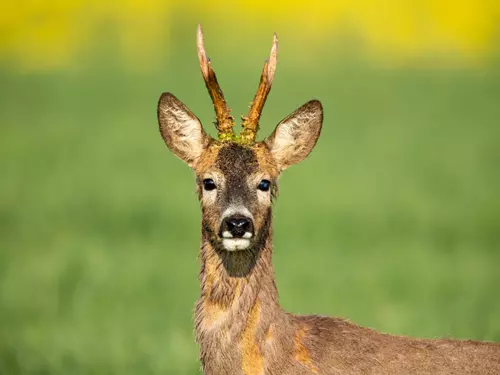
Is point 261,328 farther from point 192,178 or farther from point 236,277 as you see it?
point 192,178

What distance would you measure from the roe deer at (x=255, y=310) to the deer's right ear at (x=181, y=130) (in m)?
0.04

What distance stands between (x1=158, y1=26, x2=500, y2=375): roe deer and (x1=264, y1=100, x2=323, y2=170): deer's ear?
67 millimetres

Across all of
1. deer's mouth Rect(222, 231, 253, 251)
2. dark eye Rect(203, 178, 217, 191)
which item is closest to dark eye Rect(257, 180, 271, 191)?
dark eye Rect(203, 178, 217, 191)

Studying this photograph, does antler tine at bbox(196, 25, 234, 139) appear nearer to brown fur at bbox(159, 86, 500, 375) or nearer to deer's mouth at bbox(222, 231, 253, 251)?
brown fur at bbox(159, 86, 500, 375)

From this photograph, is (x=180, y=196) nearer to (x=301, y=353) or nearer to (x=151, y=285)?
(x=151, y=285)

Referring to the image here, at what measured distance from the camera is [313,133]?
9.15 metres

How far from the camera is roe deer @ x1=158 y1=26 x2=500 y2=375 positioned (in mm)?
8195

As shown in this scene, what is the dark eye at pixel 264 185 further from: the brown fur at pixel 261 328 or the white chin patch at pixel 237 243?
the white chin patch at pixel 237 243

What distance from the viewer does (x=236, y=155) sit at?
342 inches

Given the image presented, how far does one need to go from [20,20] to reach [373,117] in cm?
1287

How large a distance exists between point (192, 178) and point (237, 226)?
17254 millimetres

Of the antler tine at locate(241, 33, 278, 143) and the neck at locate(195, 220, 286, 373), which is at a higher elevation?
the antler tine at locate(241, 33, 278, 143)

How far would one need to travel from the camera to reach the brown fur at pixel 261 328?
8203 millimetres

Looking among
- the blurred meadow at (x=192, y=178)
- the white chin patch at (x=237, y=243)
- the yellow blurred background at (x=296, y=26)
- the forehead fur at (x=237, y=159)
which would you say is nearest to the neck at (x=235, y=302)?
the white chin patch at (x=237, y=243)
